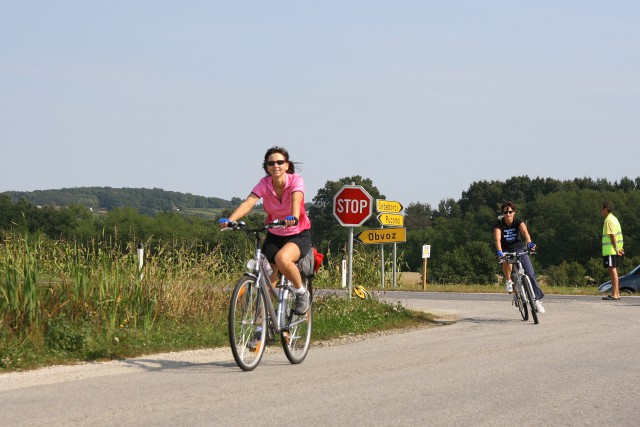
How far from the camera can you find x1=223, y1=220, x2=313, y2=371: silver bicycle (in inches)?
356

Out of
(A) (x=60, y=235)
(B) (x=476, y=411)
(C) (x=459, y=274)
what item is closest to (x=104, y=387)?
(B) (x=476, y=411)

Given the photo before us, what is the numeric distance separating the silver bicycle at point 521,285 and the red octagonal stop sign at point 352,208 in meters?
2.53

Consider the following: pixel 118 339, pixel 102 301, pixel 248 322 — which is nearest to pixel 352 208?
pixel 102 301

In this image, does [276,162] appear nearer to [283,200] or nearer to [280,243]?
[283,200]

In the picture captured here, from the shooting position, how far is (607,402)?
7715mm

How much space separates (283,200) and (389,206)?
16.9 metres

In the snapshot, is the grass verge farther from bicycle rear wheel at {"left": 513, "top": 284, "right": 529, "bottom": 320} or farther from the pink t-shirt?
bicycle rear wheel at {"left": 513, "top": 284, "right": 529, "bottom": 320}

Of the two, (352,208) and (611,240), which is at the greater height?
(352,208)

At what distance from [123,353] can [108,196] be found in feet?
508

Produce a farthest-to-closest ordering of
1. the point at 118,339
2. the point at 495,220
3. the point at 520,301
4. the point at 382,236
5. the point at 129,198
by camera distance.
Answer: the point at 129,198 → the point at 495,220 → the point at 382,236 → the point at 520,301 → the point at 118,339

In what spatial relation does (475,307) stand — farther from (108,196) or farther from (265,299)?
(108,196)

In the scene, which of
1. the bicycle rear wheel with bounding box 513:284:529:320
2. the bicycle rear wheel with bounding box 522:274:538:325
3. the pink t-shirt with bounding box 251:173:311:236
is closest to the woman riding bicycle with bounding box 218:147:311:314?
the pink t-shirt with bounding box 251:173:311:236

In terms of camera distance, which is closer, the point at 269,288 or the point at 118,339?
the point at 269,288

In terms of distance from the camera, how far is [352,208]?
57.1ft
